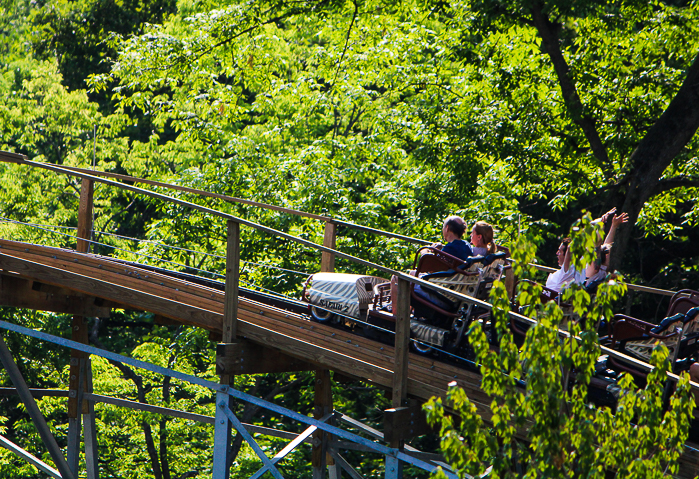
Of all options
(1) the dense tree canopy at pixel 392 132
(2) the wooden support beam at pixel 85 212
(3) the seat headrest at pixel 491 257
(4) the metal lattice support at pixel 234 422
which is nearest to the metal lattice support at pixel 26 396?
(4) the metal lattice support at pixel 234 422

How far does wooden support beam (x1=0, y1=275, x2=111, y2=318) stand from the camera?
7.77 meters

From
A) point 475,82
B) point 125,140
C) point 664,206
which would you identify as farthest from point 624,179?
point 125,140

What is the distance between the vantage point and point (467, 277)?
664 cm

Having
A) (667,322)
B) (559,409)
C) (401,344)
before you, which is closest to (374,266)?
(401,344)

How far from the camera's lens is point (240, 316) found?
6996 mm

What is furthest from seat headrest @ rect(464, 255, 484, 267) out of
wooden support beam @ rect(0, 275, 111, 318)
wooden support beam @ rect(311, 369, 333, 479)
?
wooden support beam @ rect(0, 275, 111, 318)

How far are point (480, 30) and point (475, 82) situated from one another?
88.0 inches

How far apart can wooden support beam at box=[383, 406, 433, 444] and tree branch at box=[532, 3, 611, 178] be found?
22.0 ft

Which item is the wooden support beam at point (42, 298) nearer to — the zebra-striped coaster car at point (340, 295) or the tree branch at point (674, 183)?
the zebra-striped coaster car at point (340, 295)

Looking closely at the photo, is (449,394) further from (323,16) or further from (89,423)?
(323,16)

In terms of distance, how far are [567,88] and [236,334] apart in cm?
731

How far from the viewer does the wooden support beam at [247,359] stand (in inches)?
245

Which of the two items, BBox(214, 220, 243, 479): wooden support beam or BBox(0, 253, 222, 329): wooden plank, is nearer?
BBox(214, 220, 243, 479): wooden support beam

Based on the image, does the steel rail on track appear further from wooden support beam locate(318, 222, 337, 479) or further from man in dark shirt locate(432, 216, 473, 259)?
wooden support beam locate(318, 222, 337, 479)
